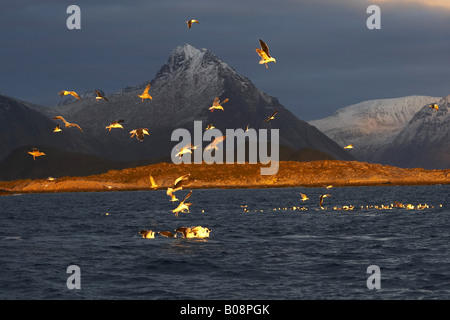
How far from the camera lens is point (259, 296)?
94.1ft

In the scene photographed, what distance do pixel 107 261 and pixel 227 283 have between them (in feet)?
34.9

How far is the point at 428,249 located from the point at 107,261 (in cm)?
2160

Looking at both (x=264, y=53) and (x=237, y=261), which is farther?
(x=237, y=261)

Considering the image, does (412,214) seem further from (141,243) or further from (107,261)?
(107,261)

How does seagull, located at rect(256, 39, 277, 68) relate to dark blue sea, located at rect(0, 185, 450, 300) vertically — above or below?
above

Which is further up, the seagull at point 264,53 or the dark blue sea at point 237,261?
the seagull at point 264,53

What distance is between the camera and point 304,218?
73.0 metres

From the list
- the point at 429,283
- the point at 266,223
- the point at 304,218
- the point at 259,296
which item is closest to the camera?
the point at 259,296

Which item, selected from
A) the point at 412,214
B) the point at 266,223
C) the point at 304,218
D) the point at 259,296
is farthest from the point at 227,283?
the point at 412,214

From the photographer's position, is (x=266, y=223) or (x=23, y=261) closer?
(x=23, y=261)

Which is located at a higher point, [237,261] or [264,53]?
[264,53]
